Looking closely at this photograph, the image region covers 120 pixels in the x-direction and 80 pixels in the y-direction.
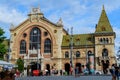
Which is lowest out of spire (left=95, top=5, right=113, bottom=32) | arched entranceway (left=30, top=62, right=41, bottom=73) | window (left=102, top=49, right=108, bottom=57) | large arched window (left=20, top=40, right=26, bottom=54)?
arched entranceway (left=30, top=62, right=41, bottom=73)

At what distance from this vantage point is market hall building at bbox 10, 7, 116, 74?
8554 centimetres

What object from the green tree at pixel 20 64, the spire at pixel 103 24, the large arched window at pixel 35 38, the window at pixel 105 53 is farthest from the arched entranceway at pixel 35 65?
the spire at pixel 103 24

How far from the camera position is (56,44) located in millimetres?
90125

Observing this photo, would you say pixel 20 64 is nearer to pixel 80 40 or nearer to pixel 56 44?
pixel 56 44

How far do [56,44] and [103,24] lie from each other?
14.3 m

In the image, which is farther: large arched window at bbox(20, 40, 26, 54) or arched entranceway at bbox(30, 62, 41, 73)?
large arched window at bbox(20, 40, 26, 54)

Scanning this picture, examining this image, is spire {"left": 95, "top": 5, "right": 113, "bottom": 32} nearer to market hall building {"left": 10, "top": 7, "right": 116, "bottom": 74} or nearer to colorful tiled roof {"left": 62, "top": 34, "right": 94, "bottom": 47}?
market hall building {"left": 10, "top": 7, "right": 116, "bottom": 74}

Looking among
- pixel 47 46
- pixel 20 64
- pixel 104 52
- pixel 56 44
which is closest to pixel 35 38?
pixel 47 46

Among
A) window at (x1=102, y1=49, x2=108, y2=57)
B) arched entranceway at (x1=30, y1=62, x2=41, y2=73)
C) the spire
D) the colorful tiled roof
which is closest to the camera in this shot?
window at (x1=102, y1=49, x2=108, y2=57)

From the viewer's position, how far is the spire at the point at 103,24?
8706 cm

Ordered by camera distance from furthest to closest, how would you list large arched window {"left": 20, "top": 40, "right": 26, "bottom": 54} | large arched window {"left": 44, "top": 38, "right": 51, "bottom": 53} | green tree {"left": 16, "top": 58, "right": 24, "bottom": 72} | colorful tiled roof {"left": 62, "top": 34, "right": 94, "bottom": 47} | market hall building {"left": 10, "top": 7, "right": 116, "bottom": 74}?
1. large arched window {"left": 20, "top": 40, "right": 26, "bottom": 54}
2. large arched window {"left": 44, "top": 38, "right": 51, "bottom": 53}
3. colorful tiled roof {"left": 62, "top": 34, "right": 94, "bottom": 47}
4. market hall building {"left": 10, "top": 7, "right": 116, "bottom": 74}
5. green tree {"left": 16, "top": 58, "right": 24, "bottom": 72}

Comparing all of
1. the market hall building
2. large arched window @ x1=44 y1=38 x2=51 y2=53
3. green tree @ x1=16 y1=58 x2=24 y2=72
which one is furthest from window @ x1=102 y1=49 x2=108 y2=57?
green tree @ x1=16 y1=58 x2=24 y2=72

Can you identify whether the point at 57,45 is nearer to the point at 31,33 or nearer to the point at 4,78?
the point at 31,33

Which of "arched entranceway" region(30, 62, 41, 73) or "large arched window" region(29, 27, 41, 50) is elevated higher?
"large arched window" region(29, 27, 41, 50)
